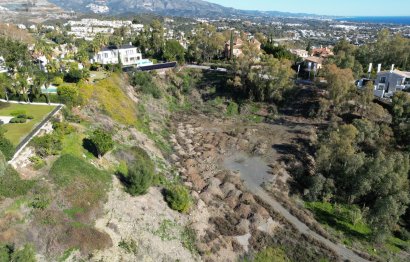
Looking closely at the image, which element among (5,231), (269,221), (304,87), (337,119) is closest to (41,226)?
(5,231)

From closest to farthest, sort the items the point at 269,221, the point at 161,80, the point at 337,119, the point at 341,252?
the point at 341,252, the point at 269,221, the point at 337,119, the point at 161,80

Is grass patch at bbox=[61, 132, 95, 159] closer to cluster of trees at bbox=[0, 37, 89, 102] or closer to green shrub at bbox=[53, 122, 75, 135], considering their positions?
green shrub at bbox=[53, 122, 75, 135]

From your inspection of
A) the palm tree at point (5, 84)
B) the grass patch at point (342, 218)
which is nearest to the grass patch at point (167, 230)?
the grass patch at point (342, 218)

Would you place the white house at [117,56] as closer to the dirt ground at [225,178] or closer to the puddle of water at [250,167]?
the dirt ground at [225,178]

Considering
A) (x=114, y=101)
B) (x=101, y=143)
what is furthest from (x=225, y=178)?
(x=114, y=101)

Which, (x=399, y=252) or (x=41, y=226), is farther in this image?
(x=399, y=252)

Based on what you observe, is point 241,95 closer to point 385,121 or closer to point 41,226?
point 385,121
